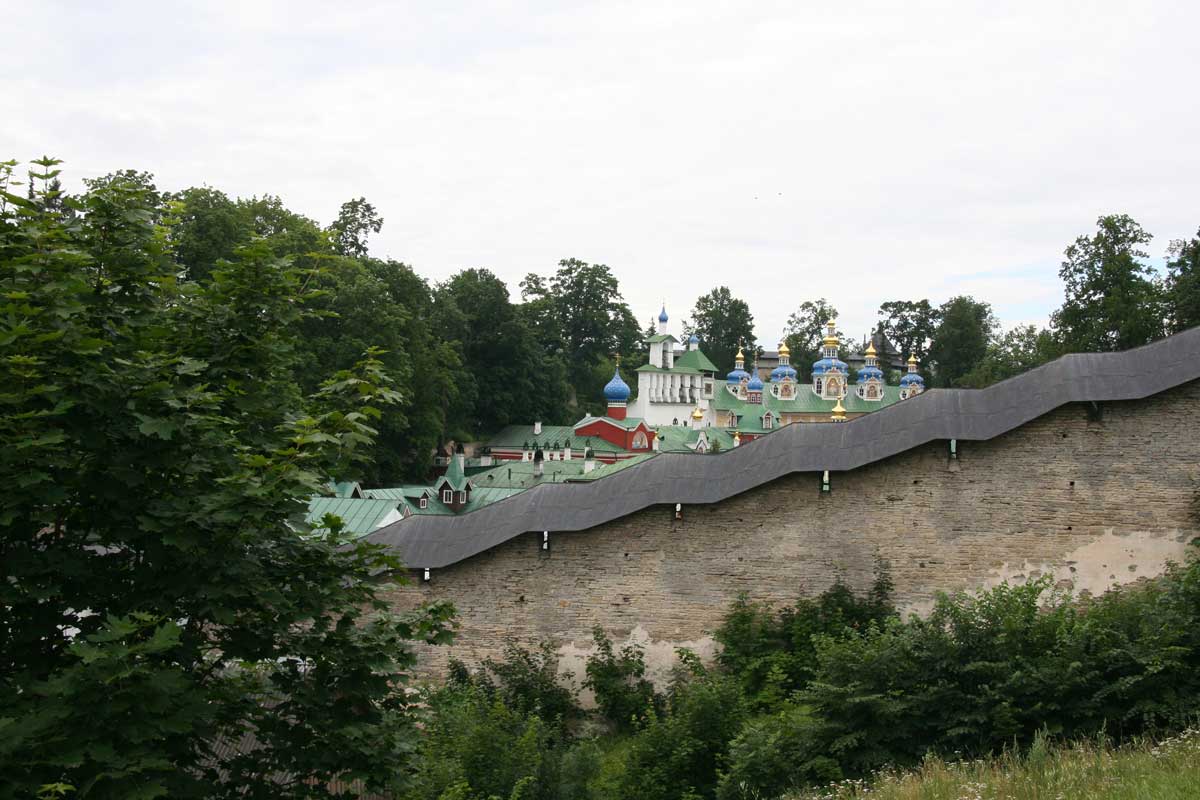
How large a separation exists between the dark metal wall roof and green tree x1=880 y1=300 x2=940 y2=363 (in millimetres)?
86050

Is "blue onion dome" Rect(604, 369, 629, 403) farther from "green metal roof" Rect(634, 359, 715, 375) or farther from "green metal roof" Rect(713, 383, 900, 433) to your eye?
Answer: "green metal roof" Rect(713, 383, 900, 433)

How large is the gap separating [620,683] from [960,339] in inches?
3207

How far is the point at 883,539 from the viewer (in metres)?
A: 11.2

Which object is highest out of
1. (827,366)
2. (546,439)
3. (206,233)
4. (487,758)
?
(206,233)

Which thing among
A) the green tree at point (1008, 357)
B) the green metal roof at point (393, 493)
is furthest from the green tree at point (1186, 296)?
the green metal roof at point (393, 493)

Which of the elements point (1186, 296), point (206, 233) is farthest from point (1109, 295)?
point (206, 233)

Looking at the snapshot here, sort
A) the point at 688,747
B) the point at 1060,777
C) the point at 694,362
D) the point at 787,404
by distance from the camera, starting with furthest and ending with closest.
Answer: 1. the point at 694,362
2. the point at 787,404
3. the point at 688,747
4. the point at 1060,777

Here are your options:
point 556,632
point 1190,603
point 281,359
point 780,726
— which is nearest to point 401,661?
point 281,359

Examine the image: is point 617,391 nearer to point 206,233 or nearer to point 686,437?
point 686,437

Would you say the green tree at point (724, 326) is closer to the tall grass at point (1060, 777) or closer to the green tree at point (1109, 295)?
the green tree at point (1109, 295)

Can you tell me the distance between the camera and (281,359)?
20.7 ft

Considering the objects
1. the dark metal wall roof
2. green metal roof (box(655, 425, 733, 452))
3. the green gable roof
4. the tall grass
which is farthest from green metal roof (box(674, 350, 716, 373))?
the tall grass

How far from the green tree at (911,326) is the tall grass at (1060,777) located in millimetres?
89875

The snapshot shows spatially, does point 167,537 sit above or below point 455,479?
above
